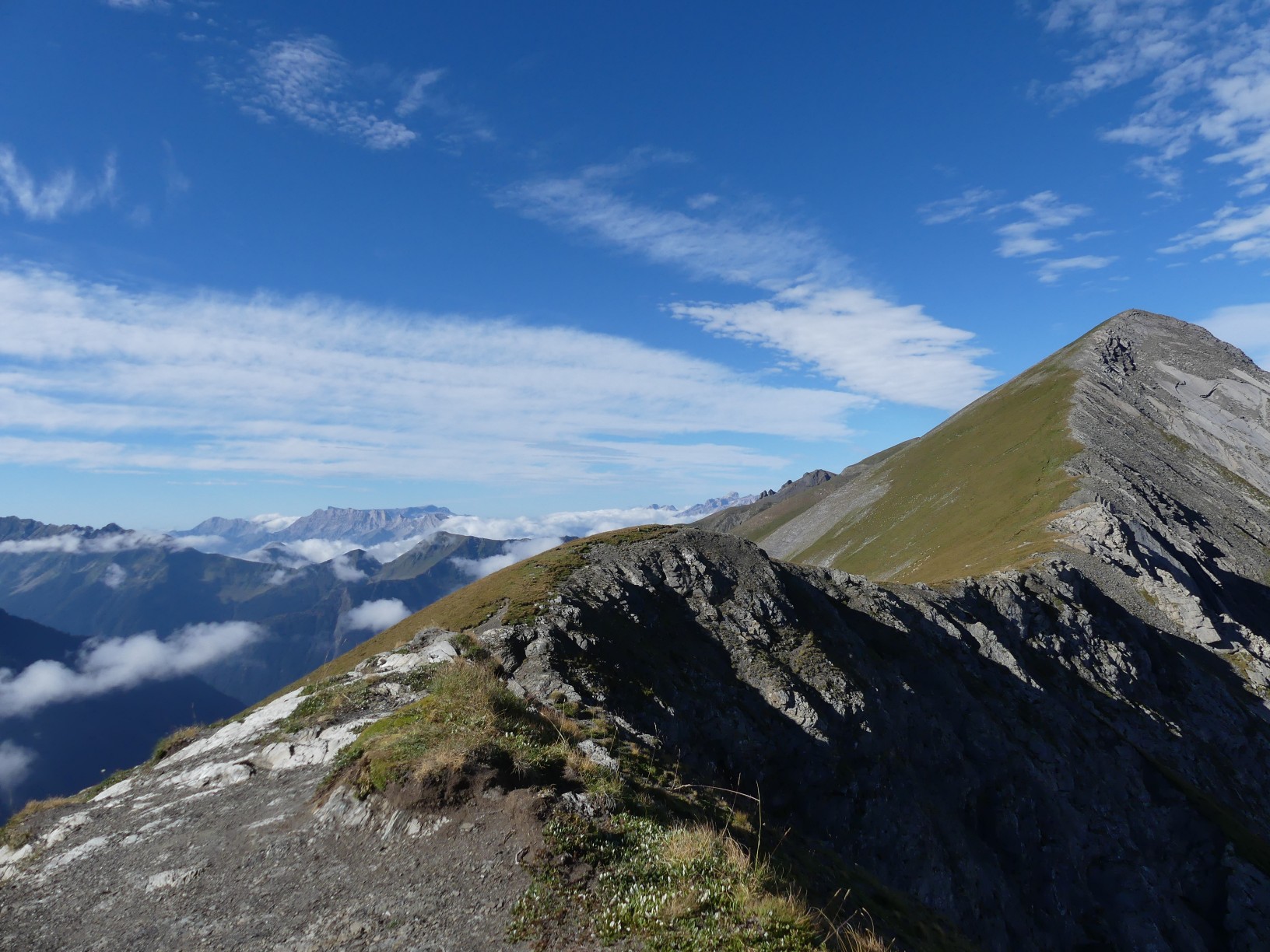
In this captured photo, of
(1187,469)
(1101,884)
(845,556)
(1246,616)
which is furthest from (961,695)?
(1187,469)

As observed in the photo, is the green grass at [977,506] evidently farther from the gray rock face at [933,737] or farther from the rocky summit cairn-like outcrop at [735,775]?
the gray rock face at [933,737]

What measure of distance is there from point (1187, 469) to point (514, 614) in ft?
565

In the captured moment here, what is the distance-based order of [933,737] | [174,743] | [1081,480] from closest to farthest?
[174,743]
[933,737]
[1081,480]

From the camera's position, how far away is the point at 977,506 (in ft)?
422

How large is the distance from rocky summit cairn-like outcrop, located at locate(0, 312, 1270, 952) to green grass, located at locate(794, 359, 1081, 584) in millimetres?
2782

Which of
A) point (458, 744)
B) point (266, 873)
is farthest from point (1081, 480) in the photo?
point (266, 873)

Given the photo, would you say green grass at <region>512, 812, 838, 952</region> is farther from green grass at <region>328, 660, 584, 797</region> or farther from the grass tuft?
the grass tuft

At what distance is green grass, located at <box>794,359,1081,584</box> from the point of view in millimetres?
96875

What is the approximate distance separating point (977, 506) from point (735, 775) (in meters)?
117

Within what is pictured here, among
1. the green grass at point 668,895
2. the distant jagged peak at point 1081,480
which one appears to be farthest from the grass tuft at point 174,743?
the distant jagged peak at point 1081,480

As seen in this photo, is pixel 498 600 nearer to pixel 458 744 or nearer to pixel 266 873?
pixel 458 744

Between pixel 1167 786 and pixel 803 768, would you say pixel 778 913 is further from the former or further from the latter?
pixel 1167 786

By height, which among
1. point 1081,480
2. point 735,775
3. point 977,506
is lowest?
point 735,775

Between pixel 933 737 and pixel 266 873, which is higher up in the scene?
pixel 266 873
